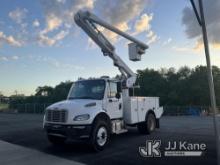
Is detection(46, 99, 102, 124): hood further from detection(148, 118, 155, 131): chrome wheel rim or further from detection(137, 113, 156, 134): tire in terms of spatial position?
detection(148, 118, 155, 131): chrome wheel rim

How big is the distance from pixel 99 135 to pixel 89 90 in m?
2.12

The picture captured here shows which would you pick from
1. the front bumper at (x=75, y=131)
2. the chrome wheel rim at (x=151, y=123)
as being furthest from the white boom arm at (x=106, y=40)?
the front bumper at (x=75, y=131)

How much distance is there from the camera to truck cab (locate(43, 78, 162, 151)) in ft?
33.2

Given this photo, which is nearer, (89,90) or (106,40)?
(89,90)

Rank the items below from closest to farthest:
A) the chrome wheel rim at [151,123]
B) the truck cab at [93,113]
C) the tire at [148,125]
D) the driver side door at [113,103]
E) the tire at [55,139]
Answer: the truck cab at [93,113] < the tire at [55,139] < the driver side door at [113,103] < the tire at [148,125] < the chrome wheel rim at [151,123]

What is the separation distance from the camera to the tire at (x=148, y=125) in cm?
1429

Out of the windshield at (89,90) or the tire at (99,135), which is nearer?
the tire at (99,135)

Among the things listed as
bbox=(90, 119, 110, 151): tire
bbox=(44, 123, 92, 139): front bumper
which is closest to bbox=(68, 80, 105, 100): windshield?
bbox=(90, 119, 110, 151): tire

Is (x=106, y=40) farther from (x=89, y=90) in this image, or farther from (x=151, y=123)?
(x=151, y=123)
